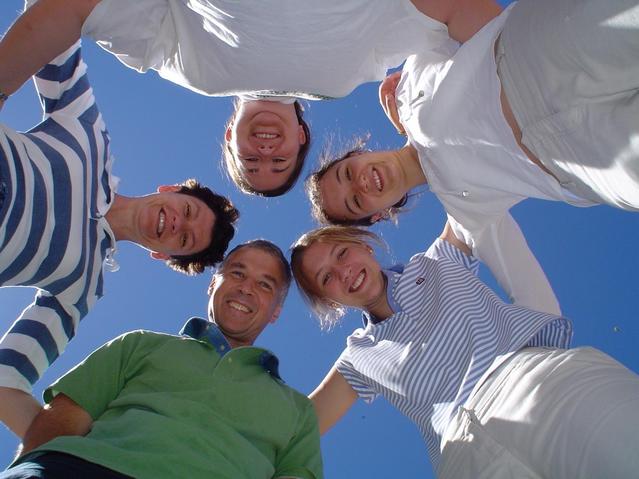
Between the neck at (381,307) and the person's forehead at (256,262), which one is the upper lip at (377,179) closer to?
the neck at (381,307)

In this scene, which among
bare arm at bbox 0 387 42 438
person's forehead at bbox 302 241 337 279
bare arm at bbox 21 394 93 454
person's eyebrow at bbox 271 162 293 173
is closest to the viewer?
bare arm at bbox 21 394 93 454

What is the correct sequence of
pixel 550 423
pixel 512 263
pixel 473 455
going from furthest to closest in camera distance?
pixel 512 263, pixel 473 455, pixel 550 423

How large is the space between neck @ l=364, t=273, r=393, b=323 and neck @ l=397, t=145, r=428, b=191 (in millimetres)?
371

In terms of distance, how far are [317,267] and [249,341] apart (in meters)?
0.37

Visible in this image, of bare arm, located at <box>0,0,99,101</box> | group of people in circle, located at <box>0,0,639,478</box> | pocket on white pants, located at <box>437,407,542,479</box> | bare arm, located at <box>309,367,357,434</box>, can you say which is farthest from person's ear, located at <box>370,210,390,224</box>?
bare arm, located at <box>0,0,99,101</box>

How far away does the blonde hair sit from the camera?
208cm

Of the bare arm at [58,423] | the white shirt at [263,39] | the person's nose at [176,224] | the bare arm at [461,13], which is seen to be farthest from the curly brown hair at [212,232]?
the bare arm at [461,13]

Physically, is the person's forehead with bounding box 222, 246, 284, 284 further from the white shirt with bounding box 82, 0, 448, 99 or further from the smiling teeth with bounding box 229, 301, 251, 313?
the white shirt with bounding box 82, 0, 448, 99

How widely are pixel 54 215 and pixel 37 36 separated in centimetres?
48

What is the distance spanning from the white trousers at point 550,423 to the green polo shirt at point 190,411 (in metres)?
0.43

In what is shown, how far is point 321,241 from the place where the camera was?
6.76 feet

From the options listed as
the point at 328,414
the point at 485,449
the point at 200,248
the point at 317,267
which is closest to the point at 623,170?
the point at 485,449

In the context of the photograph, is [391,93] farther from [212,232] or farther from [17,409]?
[17,409]

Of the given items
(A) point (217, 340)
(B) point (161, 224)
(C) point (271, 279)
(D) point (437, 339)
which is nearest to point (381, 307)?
(D) point (437, 339)
